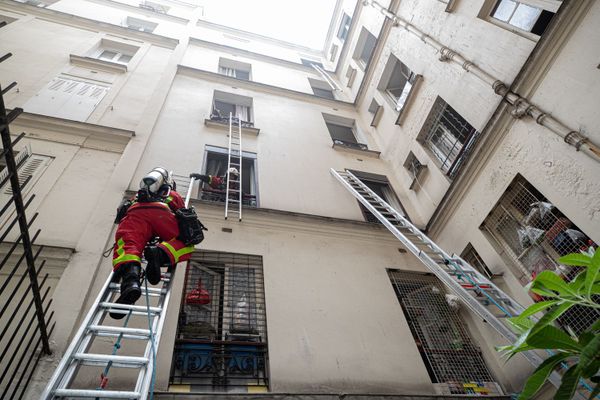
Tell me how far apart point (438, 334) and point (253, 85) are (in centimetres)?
995

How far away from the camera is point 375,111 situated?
12484 millimetres

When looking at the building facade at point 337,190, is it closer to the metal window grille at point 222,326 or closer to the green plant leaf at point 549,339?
the metal window grille at point 222,326

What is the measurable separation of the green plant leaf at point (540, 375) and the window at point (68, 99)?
356 inches

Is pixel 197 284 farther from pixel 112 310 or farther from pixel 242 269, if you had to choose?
pixel 112 310

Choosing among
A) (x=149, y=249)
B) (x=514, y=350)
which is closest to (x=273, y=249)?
(x=149, y=249)

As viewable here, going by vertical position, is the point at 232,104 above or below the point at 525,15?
below

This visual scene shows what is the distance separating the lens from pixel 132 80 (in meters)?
9.47

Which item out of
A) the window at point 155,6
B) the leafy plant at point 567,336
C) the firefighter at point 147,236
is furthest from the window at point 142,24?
the leafy plant at point 567,336

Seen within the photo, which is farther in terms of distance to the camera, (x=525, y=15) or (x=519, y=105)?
(x=525, y=15)

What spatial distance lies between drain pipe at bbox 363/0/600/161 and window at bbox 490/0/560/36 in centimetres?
104

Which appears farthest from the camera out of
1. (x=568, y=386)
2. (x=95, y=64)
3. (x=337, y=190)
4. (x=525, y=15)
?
(x=95, y=64)

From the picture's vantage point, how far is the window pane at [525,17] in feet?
21.3

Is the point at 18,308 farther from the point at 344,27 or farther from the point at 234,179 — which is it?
the point at 344,27

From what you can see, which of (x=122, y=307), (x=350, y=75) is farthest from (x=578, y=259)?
(x=350, y=75)
